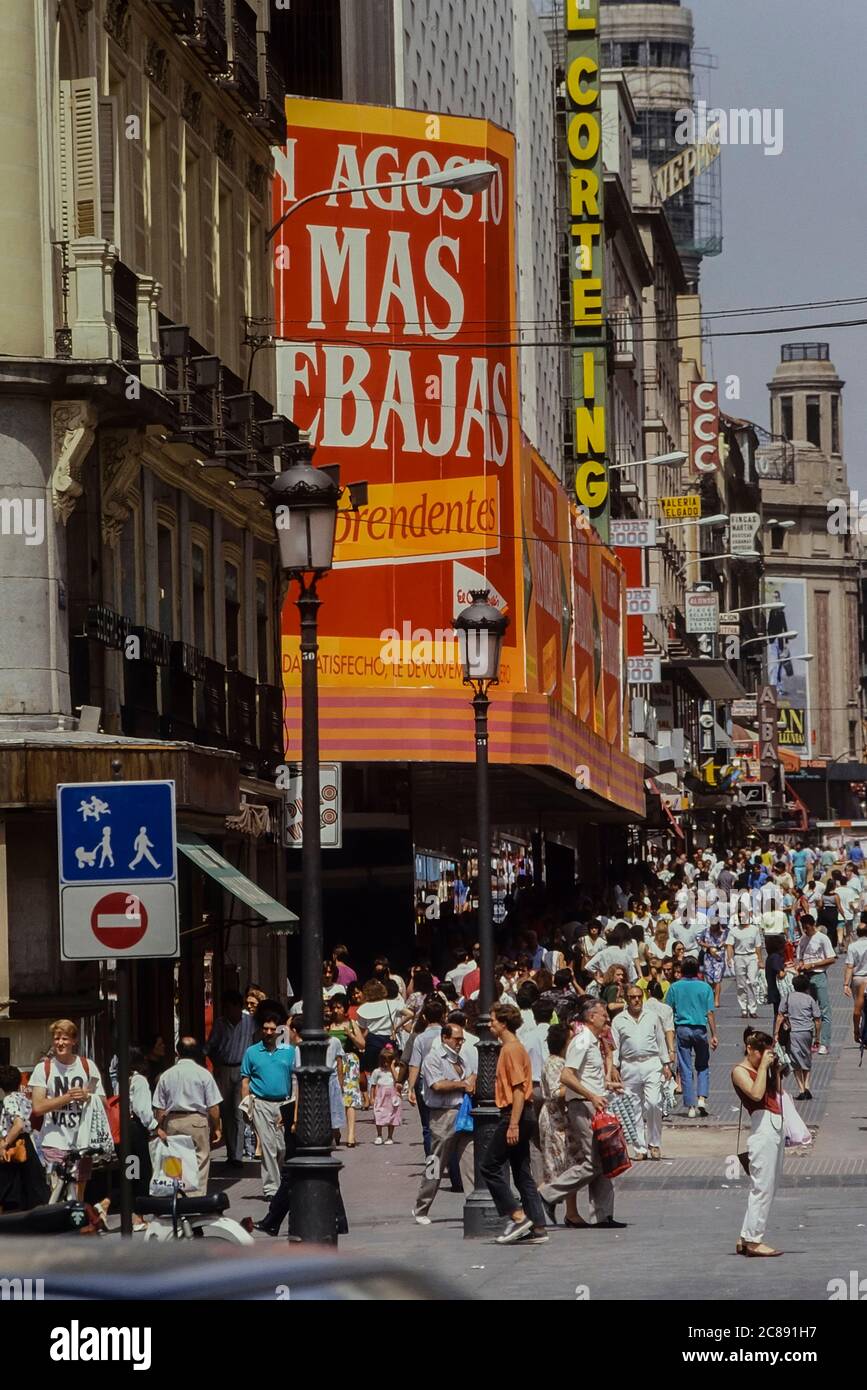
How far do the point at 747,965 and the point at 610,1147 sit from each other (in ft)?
64.5

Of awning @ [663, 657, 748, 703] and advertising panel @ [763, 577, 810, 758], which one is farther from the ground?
advertising panel @ [763, 577, 810, 758]

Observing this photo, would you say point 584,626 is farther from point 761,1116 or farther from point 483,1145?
point 761,1116

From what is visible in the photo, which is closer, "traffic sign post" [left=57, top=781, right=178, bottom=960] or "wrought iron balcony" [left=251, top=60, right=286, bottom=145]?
"traffic sign post" [left=57, top=781, right=178, bottom=960]

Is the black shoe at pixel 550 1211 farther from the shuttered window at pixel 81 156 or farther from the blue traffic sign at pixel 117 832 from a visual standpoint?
A: the shuttered window at pixel 81 156

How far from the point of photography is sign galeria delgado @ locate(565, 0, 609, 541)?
72.4 meters

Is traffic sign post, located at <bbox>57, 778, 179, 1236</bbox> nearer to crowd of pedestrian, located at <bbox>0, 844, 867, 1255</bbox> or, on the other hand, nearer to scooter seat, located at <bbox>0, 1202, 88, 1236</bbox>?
scooter seat, located at <bbox>0, 1202, 88, 1236</bbox>

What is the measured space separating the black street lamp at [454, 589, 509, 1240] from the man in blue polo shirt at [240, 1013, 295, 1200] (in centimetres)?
157

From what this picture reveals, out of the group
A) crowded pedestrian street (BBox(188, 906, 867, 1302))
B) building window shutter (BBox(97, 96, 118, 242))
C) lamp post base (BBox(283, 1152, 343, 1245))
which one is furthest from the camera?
building window shutter (BBox(97, 96, 118, 242))

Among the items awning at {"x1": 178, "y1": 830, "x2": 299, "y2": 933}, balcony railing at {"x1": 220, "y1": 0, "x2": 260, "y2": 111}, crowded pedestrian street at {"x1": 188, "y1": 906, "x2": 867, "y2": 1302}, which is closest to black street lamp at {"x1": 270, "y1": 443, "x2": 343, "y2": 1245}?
crowded pedestrian street at {"x1": 188, "y1": 906, "x2": 867, "y2": 1302}

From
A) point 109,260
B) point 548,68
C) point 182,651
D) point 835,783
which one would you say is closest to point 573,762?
point 182,651

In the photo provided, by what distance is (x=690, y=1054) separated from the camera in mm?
27391

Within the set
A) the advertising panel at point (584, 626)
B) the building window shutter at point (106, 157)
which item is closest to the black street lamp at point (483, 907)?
the building window shutter at point (106, 157)

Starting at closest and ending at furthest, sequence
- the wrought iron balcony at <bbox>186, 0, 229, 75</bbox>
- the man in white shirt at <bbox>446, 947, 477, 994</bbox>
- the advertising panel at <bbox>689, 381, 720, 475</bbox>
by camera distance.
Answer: the wrought iron balcony at <bbox>186, 0, 229, 75</bbox>, the man in white shirt at <bbox>446, 947, 477, 994</bbox>, the advertising panel at <bbox>689, 381, 720, 475</bbox>

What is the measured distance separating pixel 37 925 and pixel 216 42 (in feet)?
38.6
